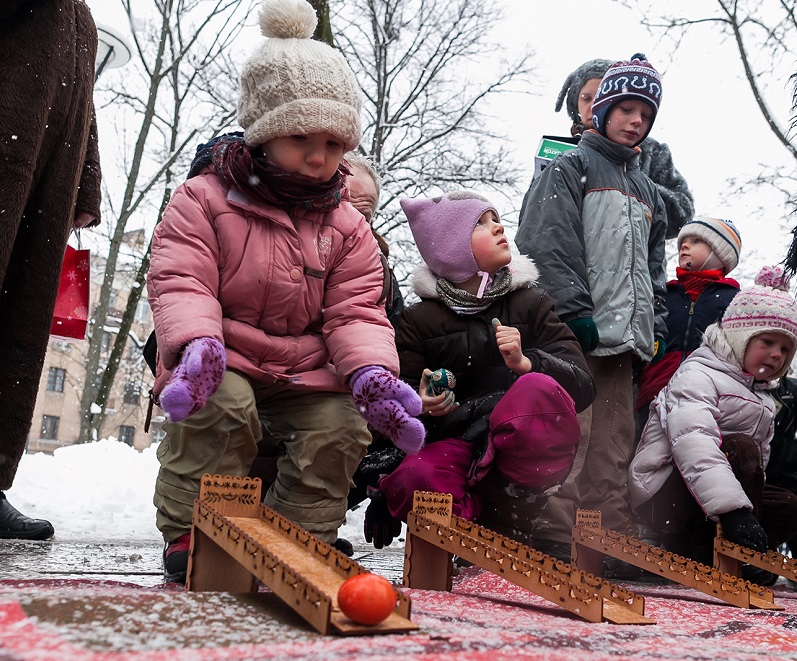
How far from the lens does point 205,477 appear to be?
1804 millimetres

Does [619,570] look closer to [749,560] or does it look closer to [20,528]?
[749,560]

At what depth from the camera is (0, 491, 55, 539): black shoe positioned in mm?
3164

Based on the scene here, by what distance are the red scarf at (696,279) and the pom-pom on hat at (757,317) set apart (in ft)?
2.05

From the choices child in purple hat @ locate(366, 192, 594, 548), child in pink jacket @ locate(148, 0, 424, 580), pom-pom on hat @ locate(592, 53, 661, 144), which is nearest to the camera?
child in pink jacket @ locate(148, 0, 424, 580)

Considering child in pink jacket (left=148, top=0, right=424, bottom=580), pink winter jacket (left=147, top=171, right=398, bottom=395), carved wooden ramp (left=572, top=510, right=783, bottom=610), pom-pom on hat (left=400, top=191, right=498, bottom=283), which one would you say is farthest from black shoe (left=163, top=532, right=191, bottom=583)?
pom-pom on hat (left=400, top=191, right=498, bottom=283)

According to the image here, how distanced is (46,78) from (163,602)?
203cm

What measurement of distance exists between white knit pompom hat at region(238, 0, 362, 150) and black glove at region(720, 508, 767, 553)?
1.81 metres

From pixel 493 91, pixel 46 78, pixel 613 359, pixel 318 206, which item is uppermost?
pixel 493 91

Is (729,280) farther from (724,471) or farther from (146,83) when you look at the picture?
(146,83)

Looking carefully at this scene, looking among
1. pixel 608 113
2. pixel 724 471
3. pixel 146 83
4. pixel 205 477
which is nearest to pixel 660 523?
pixel 724 471

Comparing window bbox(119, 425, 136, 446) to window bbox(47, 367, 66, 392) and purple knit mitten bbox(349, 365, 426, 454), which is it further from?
purple knit mitten bbox(349, 365, 426, 454)

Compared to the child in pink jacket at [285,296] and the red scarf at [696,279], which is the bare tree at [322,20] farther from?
the child in pink jacket at [285,296]

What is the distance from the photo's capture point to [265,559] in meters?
1.46

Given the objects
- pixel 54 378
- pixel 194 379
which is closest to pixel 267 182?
pixel 194 379
